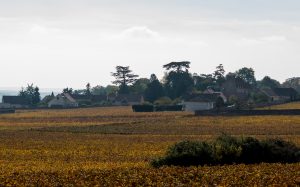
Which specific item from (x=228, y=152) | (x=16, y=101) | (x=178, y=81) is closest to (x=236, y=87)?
(x=178, y=81)

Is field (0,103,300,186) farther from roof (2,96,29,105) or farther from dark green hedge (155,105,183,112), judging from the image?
roof (2,96,29,105)

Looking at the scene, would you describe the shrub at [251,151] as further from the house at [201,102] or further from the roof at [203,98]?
the roof at [203,98]

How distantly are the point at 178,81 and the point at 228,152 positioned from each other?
143 meters

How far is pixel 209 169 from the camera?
97.3ft

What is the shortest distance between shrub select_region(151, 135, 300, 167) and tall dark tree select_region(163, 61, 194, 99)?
134860mm

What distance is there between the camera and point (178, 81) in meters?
176

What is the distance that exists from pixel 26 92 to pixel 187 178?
17057 cm

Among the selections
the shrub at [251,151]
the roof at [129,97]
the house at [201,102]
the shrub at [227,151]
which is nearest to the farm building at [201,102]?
the house at [201,102]

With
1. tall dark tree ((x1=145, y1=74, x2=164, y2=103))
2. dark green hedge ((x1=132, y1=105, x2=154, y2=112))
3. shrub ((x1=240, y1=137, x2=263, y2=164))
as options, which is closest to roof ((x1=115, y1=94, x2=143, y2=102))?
tall dark tree ((x1=145, y1=74, x2=164, y2=103))

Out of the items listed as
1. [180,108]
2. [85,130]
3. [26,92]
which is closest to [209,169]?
[85,130]

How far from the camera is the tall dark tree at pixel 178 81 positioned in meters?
171

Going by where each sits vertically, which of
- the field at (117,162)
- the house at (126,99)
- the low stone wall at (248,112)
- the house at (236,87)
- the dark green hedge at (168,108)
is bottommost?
the field at (117,162)

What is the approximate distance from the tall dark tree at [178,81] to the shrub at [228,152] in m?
135

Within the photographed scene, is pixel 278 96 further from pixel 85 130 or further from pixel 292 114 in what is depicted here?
pixel 85 130
